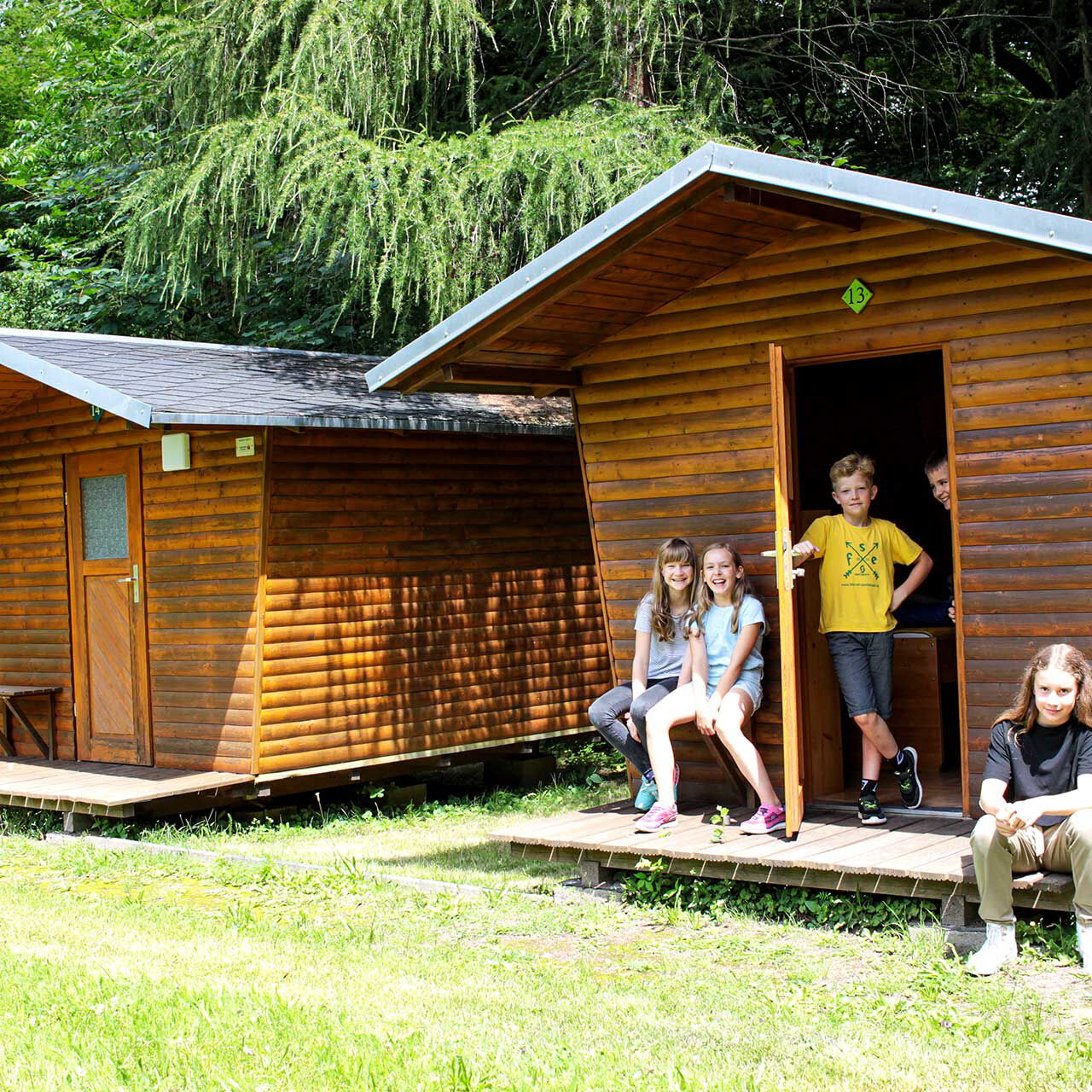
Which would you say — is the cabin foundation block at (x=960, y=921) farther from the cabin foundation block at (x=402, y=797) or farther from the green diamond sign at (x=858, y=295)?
the cabin foundation block at (x=402, y=797)

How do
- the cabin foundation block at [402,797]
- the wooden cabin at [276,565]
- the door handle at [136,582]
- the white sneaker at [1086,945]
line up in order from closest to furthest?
the white sneaker at [1086,945]
the wooden cabin at [276,565]
the door handle at [136,582]
the cabin foundation block at [402,797]

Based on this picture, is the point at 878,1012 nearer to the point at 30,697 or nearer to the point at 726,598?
the point at 726,598

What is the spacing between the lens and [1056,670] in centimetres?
554

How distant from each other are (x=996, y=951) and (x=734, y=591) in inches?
90.8

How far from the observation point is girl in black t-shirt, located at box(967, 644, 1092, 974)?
5.39 metres

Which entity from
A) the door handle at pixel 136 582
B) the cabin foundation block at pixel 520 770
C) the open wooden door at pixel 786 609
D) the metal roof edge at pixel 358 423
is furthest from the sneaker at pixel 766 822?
the door handle at pixel 136 582

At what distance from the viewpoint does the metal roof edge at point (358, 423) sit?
8.57 meters

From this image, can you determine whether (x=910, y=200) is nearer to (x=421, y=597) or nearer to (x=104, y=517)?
(x=421, y=597)

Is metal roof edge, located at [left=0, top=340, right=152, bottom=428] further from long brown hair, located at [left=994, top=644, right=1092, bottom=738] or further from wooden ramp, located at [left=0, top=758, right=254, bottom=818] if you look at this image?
long brown hair, located at [left=994, top=644, right=1092, bottom=738]

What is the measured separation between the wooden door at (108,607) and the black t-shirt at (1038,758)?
6.47 meters

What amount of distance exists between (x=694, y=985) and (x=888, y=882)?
1.07 m

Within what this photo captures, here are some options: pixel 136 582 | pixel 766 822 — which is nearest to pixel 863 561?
pixel 766 822

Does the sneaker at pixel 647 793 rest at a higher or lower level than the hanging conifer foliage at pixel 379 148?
lower

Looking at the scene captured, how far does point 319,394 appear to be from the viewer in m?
9.95
